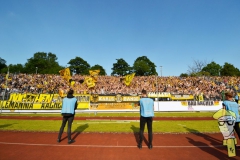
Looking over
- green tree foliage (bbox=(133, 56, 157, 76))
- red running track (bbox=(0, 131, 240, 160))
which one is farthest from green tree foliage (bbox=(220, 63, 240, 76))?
red running track (bbox=(0, 131, 240, 160))

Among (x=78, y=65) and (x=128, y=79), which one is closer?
(x=128, y=79)

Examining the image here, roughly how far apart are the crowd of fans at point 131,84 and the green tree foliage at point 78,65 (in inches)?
2191

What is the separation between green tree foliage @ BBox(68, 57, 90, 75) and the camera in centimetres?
9536

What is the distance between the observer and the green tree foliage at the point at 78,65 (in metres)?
95.4

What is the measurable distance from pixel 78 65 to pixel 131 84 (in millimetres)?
65952

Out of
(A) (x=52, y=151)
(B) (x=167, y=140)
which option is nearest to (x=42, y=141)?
(A) (x=52, y=151)

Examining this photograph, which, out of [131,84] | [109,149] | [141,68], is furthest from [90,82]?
[141,68]

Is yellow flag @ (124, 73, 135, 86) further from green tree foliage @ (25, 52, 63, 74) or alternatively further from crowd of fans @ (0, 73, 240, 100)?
green tree foliage @ (25, 52, 63, 74)

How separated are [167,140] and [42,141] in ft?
20.3

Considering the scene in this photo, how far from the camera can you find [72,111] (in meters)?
7.36

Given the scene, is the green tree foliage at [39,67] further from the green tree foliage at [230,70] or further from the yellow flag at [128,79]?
the green tree foliage at [230,70]

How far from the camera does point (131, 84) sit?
1511 inches

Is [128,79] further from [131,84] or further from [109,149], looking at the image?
[109,149]

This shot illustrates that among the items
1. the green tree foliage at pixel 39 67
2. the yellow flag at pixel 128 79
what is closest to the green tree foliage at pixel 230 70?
the yellow flag at pixel 128 79
